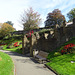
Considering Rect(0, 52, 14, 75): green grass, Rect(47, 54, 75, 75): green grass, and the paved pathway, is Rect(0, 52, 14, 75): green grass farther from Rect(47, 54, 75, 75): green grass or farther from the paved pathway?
Rect(47, 54, 75, 75): green grass

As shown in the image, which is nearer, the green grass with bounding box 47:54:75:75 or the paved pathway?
the green grass with bounding box 47:54:75:75

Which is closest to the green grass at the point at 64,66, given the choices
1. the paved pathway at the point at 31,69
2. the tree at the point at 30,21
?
the paved pathway at the point at 31,69

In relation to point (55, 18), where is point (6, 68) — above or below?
below

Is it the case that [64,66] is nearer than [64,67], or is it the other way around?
[64,67]

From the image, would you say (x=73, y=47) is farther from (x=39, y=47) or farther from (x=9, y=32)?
(x=9, y=32)

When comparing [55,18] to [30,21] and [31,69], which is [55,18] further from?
[31,69]

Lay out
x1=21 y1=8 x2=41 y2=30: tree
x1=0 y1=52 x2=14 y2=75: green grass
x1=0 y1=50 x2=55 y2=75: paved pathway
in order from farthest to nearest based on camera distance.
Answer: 1. x1=21 y1=8 x2=41 y2=30: tree
2. x1=0 y1=50 x2=55 y2=75: paved pathway
3. x1=0 y1=52 x2=14 y2=75: green grass

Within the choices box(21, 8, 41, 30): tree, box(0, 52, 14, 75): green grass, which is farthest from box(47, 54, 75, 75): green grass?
box(21, 8, 41, 30): tree

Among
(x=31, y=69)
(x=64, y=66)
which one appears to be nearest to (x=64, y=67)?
(x=64, y=66)

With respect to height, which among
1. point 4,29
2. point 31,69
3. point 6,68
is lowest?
point 31,69

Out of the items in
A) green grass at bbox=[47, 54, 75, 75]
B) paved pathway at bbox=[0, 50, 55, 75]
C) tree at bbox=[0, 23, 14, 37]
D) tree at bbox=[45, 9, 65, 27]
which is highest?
tree at bbox=[45, 9, 65, 27]

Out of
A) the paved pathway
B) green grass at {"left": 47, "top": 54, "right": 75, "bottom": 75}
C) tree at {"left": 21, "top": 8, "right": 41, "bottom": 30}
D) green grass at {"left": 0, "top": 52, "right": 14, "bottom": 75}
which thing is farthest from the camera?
tree at {"left": 21, "top": 8, "right": 41, "bottom": 30}

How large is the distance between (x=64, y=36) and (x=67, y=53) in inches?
294

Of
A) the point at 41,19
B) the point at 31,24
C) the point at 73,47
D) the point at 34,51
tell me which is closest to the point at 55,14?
the point at 41,19
